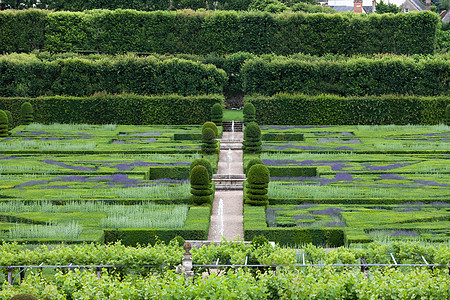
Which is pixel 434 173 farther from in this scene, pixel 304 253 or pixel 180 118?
pixel 180 118

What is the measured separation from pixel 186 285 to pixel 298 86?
90.7 feet

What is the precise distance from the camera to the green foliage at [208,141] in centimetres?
2661

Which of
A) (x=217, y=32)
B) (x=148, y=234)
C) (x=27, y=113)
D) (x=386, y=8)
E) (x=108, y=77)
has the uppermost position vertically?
(x=386, y=8)

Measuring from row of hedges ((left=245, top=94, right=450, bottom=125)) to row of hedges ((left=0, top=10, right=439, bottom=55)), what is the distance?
9.71m

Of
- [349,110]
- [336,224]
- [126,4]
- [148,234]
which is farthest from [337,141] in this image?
[126,4]

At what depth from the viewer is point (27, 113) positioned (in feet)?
115

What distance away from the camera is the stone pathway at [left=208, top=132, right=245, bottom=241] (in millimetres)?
18078

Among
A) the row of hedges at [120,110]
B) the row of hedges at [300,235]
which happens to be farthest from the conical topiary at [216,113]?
the row of hedges at [300,235]

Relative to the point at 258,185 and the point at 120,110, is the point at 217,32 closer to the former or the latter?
the point at 120,110

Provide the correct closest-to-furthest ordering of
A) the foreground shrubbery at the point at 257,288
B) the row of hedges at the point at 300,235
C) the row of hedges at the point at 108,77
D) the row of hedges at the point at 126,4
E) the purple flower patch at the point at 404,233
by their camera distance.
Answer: the foreground shrubbery at the point at 257,288
the purple flower patch at the point at 404,233
the row of hedges at the point at 300,235
the row of hedges at the point at 108,77
the row of hedges at the point at 126,4

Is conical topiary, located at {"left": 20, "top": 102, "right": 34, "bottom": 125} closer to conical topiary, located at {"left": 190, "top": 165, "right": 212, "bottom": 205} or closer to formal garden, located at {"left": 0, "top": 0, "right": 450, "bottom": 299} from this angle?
formal garden, located at {"left": 0, "top": 0, "right": 450, "bottom": 299}

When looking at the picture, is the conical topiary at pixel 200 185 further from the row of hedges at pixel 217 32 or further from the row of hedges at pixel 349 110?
the row of hedges at pixel 217 32

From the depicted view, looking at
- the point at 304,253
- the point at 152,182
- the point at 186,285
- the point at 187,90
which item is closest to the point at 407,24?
the point at 187,90

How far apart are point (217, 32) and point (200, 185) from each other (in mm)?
27374
